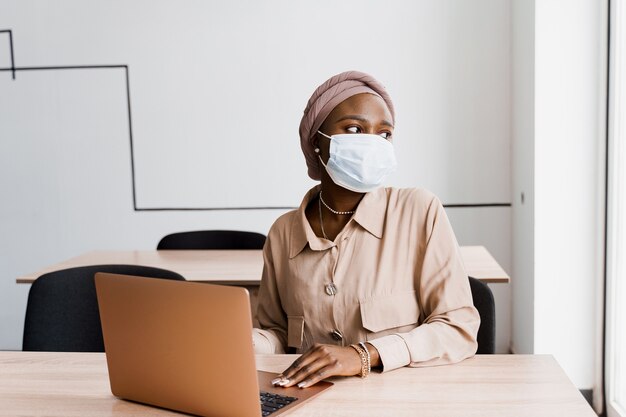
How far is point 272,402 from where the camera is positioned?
123cm

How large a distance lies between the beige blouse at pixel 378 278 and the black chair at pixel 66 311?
524mm

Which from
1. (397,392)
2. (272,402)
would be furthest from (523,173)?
(272,402)

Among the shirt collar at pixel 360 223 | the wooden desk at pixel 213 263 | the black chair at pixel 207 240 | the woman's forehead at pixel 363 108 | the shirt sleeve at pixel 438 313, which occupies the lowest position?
the wooden desk at pixel 213 263

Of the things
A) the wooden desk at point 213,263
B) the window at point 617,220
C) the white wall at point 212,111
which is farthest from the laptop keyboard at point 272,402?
the white wall at point 212,111

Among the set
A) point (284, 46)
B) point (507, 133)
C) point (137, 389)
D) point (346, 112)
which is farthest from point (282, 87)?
point (137, 389)

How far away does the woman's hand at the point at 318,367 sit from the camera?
1.31 meters

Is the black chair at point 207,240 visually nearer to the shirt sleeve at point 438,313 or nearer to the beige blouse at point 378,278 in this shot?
the beige blouse at point 378,278

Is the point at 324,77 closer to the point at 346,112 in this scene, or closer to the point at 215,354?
the point at 346,112

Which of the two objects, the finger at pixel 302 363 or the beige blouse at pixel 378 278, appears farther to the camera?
the beige blouse at pixel 378 278

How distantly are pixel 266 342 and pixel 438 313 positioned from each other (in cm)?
41

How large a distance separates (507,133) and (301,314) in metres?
2.68

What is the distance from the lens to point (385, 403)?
1.24 m

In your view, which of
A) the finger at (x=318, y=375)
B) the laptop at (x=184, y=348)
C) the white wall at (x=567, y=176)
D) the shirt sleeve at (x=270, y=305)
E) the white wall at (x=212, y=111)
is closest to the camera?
the laptop at (x=184, y=348)

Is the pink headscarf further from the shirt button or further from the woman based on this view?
the shirt button
